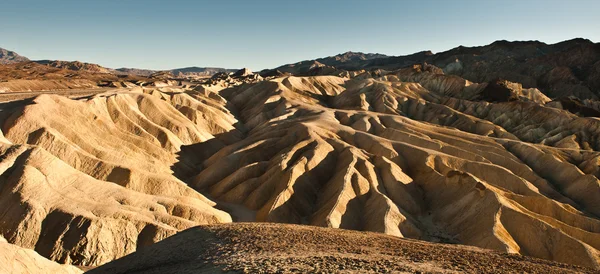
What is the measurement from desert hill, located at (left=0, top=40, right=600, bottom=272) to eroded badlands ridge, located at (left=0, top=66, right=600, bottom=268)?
149 mm

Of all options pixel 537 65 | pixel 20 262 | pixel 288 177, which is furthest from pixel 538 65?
pixel 20 262

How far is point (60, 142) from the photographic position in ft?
128

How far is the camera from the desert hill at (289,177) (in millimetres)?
27844

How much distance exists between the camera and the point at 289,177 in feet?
138

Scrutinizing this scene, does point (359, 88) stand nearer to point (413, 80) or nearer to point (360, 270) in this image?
point (413, 80)

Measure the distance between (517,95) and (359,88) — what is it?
36.3 m

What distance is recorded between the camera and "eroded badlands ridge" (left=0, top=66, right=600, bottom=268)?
28.2 m

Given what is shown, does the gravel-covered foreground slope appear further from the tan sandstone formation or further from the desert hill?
the tan sandstone formation

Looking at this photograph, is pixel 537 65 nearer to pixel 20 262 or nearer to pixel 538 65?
pixel 538 65

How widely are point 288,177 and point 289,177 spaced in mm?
172

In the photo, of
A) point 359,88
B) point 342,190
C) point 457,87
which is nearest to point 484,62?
point 457,87

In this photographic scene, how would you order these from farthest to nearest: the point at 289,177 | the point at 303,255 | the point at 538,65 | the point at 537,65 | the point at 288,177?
1. the point at 537,65
2. the point at 538,65
3. the point at 288,177
4. the point at 289,177
5. the point at 303,255

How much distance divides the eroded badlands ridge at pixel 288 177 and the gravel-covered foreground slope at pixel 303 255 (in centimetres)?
883

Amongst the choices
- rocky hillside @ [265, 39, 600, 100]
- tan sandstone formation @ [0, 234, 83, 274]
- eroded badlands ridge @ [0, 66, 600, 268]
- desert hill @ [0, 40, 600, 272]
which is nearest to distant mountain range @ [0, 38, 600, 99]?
rocky hillside @ [265, 39, 600, 100]
